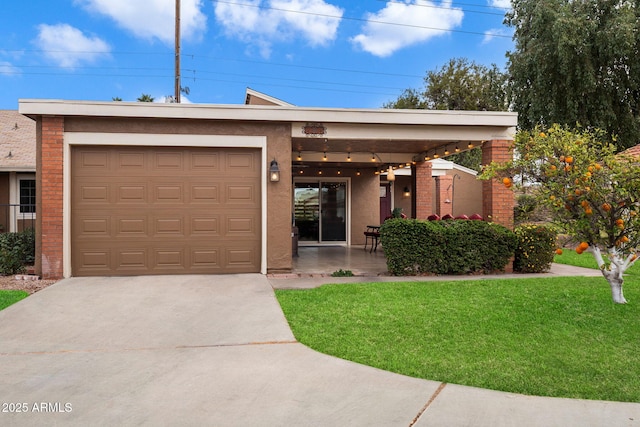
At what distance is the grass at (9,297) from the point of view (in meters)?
5.79

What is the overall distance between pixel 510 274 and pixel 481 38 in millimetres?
20344

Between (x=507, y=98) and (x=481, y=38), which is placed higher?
(x=481, y=38)

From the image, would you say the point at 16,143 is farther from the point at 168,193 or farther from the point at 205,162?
the point at 205,162

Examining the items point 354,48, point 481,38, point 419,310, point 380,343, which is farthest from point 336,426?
point 354,48

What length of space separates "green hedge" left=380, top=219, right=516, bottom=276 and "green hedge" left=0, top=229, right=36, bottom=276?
666 centimetres

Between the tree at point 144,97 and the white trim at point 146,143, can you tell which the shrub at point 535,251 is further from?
the tree at point 144,97

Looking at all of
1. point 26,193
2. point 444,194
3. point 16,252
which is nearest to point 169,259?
point 16,252

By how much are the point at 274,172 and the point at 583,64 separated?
620 inches

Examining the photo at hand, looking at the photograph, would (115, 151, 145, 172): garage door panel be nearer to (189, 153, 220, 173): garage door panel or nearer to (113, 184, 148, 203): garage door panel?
(113, 184, 148, 203): garage door panel

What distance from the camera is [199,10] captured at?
19.6 metres

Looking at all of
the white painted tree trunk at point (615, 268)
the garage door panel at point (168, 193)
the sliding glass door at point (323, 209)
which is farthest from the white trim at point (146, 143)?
the sliding glass door at point (323, 209)

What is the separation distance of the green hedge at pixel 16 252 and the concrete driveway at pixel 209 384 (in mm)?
2887

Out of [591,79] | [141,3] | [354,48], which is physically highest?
[354,48]

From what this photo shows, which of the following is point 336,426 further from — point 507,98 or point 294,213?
point 507,98
